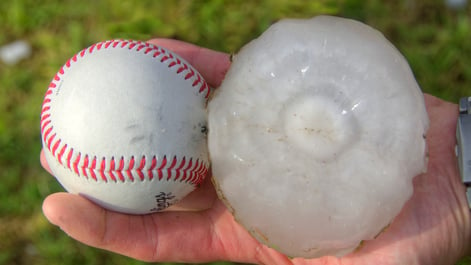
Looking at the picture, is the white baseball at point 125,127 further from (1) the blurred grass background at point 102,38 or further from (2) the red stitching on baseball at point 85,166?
(1) the blurred grass background at point 102,38

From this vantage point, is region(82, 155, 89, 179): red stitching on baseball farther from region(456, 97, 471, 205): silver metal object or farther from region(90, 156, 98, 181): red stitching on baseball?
region(456, 97, 471, 205): silver metal object

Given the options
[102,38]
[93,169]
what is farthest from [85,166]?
[102,38]

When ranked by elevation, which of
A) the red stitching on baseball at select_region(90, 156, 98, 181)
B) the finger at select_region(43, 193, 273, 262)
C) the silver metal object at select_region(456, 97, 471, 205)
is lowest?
the finger at select_region(43, 193, 273, 262)

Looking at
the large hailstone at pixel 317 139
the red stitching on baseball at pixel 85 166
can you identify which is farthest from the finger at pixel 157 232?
the large hailstone at pixel 317 139

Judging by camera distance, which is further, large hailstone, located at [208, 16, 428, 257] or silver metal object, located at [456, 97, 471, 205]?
silver metal object, located at [456, 97, 471, 205]

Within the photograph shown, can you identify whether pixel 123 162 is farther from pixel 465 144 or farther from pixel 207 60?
pixel 465 144

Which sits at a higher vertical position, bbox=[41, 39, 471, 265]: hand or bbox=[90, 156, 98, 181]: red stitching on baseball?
bbox=[90, 156, 98, 181]: red stitching on baseball

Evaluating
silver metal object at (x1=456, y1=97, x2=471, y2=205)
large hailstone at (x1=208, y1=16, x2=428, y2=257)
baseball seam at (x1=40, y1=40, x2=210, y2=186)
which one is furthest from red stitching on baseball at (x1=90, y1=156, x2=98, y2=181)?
silver metal object at (x1=456, y1=97, x2=471, y2=205)
